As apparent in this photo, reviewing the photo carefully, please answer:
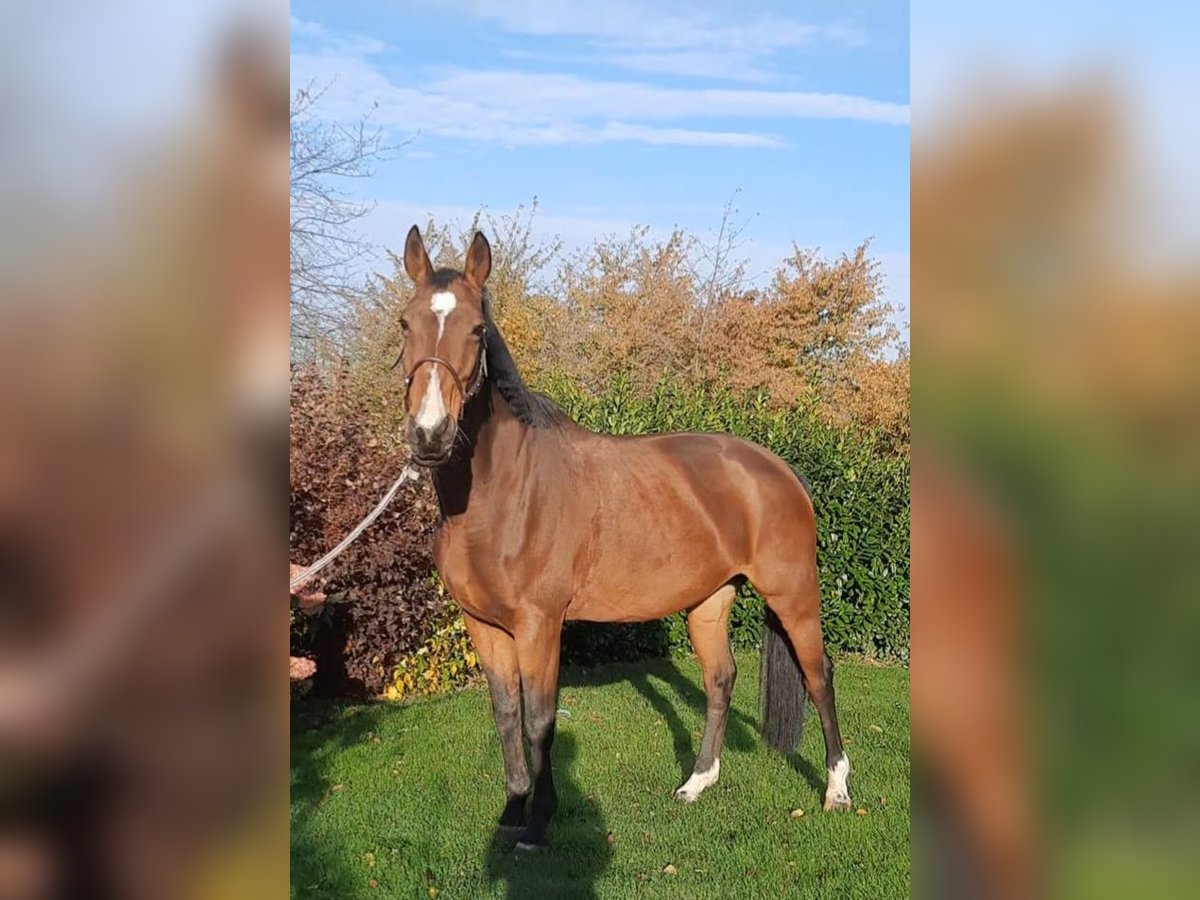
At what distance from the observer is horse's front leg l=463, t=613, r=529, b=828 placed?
413 centimetres

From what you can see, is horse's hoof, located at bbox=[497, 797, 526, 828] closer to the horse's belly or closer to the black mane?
the horse's belly

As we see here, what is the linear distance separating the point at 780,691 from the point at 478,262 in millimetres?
3039

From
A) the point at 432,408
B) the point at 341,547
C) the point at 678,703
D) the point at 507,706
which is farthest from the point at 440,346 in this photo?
the point at 678,703

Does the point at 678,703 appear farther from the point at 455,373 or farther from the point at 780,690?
the point at 455,373

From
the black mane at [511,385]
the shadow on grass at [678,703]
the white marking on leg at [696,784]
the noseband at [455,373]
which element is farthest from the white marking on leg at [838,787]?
the noseband at [455,373]

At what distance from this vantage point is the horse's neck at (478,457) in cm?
374

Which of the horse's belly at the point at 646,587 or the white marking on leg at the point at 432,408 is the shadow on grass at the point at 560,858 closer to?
the horse's belly at the point at 646,587

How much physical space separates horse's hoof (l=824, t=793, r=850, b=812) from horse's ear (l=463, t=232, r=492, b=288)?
127 inches

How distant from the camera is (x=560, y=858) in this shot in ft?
13.0

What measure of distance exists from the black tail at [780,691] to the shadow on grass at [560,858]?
3.74ft
